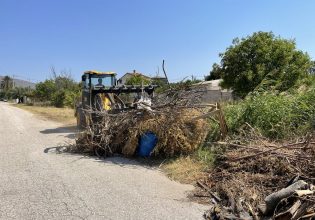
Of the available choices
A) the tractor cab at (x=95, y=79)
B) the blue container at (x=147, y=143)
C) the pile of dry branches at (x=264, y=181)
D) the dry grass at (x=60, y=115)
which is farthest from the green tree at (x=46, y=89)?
the pile of dry branches at (x=264, y=181)

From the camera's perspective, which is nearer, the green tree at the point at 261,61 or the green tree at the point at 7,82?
the green tree at the point at 261,61

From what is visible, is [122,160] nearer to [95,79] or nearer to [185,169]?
[185,169]

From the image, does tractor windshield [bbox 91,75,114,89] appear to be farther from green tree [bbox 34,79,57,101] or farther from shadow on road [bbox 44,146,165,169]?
green tree [bbox 34,79,57,101]

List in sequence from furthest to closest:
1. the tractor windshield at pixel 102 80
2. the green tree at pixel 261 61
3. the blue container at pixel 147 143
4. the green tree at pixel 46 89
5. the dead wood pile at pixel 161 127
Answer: the green tree at pixel 46 89
the green tree at pixel 261 61
the tractor windshield at pixel 102 80
the blue container at pixel 147 143
the dead wood pile at pixel 161 127

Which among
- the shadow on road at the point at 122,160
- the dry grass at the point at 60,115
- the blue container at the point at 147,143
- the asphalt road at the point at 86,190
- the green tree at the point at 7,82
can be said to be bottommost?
the asphalt road at the point at 86,190

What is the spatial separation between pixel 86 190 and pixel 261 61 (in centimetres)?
1668

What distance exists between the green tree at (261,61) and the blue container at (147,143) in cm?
1254

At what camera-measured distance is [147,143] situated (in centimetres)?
984

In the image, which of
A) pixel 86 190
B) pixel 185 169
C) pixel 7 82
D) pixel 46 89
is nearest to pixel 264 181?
pixel 185 169

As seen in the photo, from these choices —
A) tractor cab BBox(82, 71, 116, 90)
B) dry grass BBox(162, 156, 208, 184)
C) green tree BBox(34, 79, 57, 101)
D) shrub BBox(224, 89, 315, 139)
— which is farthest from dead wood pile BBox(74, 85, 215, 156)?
green tree BBox(34, 79, 57, 101)

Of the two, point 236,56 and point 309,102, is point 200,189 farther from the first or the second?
point 236,56

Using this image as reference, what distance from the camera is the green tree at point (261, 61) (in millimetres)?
21038

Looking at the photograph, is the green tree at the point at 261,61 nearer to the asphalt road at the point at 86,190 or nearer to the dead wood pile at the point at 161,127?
the dead wood pile at the point at 161,127

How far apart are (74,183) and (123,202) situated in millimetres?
1640
